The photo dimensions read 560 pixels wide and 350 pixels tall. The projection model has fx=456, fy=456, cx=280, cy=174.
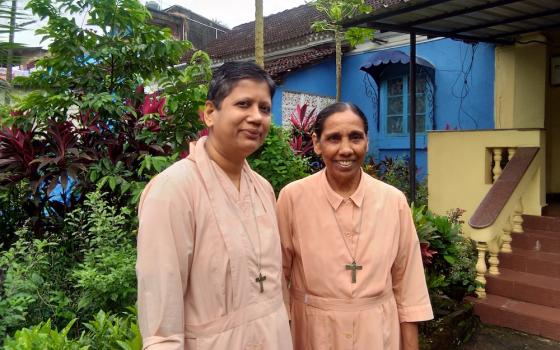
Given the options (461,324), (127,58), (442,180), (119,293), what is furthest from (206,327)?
(442,180)

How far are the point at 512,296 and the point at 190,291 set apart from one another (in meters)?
4.29

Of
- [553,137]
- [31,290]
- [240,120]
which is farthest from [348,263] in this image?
[553,137]

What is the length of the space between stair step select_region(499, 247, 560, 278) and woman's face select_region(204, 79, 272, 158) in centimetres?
436

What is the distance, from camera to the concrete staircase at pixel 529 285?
4.24 m

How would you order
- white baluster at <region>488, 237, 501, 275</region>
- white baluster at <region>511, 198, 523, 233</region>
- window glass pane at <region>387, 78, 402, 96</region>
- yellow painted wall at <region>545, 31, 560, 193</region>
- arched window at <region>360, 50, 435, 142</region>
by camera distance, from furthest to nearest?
window glass pane at <region>387, 78, 402, 96</region>, arched window at <region>360, 50, 435, 142</region>, yellow painted wall at <region>545, 31, 560, 193</region>, white baluster at <region>511, 198, 523, 233</region>, white baluster at <region>488, 237, 501, 275</region>

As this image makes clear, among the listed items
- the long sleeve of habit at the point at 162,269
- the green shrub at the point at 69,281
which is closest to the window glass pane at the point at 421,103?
the green shrub at the point at 69,281

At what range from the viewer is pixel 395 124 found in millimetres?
→ 9688

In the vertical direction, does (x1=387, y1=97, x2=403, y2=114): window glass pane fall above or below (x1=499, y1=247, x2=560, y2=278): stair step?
above

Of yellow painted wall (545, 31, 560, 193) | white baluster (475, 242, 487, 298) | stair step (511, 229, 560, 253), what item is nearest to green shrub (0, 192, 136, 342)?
white baluster (475, 242, 487, 298)

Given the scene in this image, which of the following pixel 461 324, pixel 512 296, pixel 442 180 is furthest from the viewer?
pixel 442 180

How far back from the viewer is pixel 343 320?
1811 mm

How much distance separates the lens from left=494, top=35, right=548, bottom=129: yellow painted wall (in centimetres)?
658

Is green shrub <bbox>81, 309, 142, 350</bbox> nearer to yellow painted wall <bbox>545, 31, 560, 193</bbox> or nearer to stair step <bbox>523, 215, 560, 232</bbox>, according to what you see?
stair step <bbox>523, 215, 560, 232</bbox>

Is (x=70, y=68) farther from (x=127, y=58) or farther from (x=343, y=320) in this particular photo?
(x=343, y=320)
